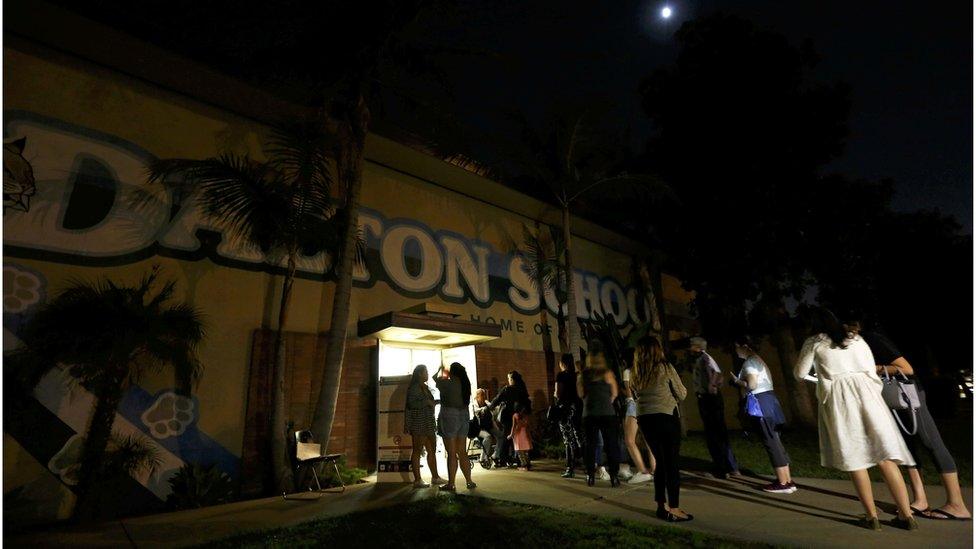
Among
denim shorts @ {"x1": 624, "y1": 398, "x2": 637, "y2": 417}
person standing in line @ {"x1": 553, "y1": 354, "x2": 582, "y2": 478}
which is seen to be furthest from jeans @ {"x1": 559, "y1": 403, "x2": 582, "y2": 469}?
denim shorts @ {"x1": 624, "y1": 398, "x2": 637, "y2": 417}

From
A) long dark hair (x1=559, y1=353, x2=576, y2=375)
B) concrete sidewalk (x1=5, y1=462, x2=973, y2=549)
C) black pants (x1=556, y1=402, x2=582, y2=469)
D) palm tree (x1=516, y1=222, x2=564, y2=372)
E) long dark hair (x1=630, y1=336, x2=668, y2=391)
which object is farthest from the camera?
palm tree (x1=516, y1=222, x2=564, y2=372)

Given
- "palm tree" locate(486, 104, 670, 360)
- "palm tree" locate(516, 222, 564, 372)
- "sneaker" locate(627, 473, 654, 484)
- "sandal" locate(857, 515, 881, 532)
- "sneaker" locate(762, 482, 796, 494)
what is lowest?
"sandal" locate(857, 515, 881, 532)

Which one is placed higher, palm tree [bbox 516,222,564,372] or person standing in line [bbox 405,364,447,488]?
palm tree [bbox 516,222,564,372]

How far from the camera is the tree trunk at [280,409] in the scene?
7.11 metres

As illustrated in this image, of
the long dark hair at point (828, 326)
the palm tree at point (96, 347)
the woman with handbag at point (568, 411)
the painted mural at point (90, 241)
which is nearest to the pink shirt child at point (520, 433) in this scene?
the woman with handbag at point (568, 411)

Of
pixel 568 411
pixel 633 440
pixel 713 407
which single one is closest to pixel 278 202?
pixel 568 411

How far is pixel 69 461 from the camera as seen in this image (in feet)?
19.5

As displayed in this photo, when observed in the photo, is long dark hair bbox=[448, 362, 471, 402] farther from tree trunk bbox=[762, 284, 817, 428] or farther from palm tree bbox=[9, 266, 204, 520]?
tree trunk bbox=[762, 284, 817, 428]

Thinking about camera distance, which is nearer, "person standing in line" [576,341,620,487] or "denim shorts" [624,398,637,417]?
"denim shorts" [624,398,637,417]

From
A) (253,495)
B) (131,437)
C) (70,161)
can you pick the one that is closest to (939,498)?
(253,495)

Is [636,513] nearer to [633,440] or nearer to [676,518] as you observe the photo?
[676,518]

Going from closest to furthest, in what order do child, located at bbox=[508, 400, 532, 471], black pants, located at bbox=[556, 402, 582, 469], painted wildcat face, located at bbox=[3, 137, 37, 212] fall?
painted wildcat face, located at bbox=[3, 137, 37, 212], black pants, located at bbox=[556, 402, 582, 469], child, located at bbox=[508, 400, 532, 471]

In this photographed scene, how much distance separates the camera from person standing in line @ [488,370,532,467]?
332 inches

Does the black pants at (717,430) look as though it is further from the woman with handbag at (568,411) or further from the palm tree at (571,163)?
the palm tree at (571,163)
